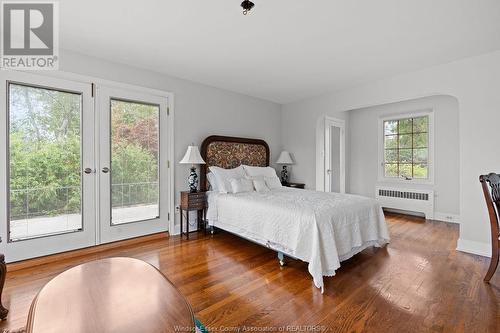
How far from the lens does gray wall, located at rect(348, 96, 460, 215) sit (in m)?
4.35

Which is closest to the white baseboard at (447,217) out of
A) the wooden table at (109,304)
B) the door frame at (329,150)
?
the door frame at (329,150)

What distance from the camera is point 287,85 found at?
4.08 m

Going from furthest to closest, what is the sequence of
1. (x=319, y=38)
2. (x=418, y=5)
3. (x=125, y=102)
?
(x=125, y=102), (x=319, y=38), (x=418, y=5)

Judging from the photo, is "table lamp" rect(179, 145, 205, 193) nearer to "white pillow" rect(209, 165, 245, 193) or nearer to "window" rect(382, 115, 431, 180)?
"white pillow" rect(209, 165, 245, 193)

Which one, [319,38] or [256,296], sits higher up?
[319,38]

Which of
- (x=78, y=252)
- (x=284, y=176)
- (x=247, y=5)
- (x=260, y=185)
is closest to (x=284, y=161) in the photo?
(x=284, y=176)

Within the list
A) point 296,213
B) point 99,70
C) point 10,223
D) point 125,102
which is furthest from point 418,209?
point 10,223

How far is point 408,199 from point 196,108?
14.8 feet

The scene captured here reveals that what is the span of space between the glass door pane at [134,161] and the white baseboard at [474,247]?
4.11m

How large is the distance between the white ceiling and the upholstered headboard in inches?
44.9

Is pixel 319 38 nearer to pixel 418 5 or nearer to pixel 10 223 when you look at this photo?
pixel 418 5

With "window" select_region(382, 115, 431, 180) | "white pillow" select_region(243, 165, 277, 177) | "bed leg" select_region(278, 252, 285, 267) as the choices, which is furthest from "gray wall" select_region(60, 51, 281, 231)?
"window" select_region(382, 115, 431, 180)

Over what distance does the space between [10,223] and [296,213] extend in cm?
304

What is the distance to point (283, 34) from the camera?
8.02 ft
